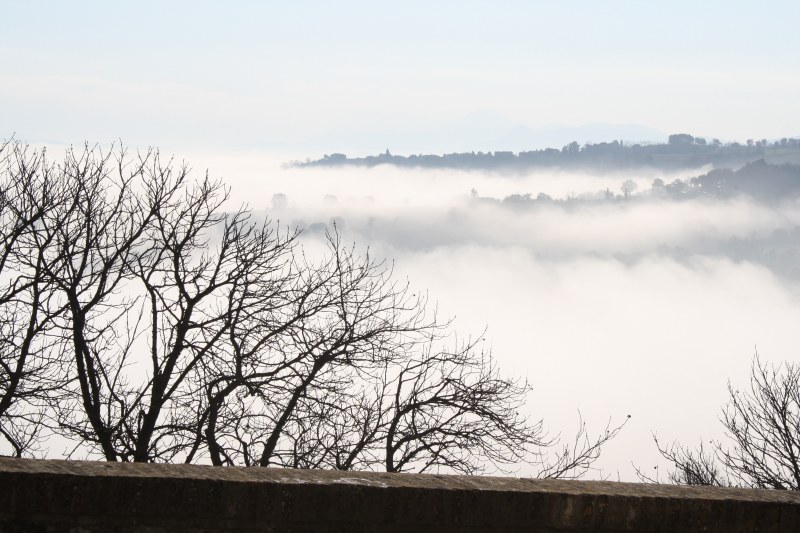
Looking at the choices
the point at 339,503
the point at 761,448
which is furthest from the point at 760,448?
the point at 339,503

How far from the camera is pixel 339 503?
478 cm

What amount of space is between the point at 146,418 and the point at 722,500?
10.5 meters

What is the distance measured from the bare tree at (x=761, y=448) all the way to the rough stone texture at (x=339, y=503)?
48.8ft

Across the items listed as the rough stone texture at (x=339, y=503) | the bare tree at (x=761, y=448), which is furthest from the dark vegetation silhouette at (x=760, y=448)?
the rough stone texture at (x=339, y=503)

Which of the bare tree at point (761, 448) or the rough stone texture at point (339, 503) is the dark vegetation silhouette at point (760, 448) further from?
the rough stone texture at point (339, 503)

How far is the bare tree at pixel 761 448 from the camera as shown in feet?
67.4

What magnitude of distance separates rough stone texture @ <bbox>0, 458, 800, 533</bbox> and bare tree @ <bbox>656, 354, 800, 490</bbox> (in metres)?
14.9

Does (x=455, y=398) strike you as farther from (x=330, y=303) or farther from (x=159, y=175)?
(x=159, y=175)

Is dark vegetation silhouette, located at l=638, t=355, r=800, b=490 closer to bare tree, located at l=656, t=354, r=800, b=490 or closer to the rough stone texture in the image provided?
bare tree, located at l=656, t=354, r=800, b=490

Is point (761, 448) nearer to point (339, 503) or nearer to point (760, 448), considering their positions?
point (760, 448)

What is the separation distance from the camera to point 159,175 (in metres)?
17.7

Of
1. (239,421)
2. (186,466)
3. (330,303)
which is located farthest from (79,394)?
(186,466)

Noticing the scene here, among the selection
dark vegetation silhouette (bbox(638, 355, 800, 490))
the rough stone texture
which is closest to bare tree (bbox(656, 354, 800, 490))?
dark vegetation silhouette (bbox(638, 355, 800, 490))

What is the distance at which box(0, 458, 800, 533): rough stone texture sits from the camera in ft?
14.8
